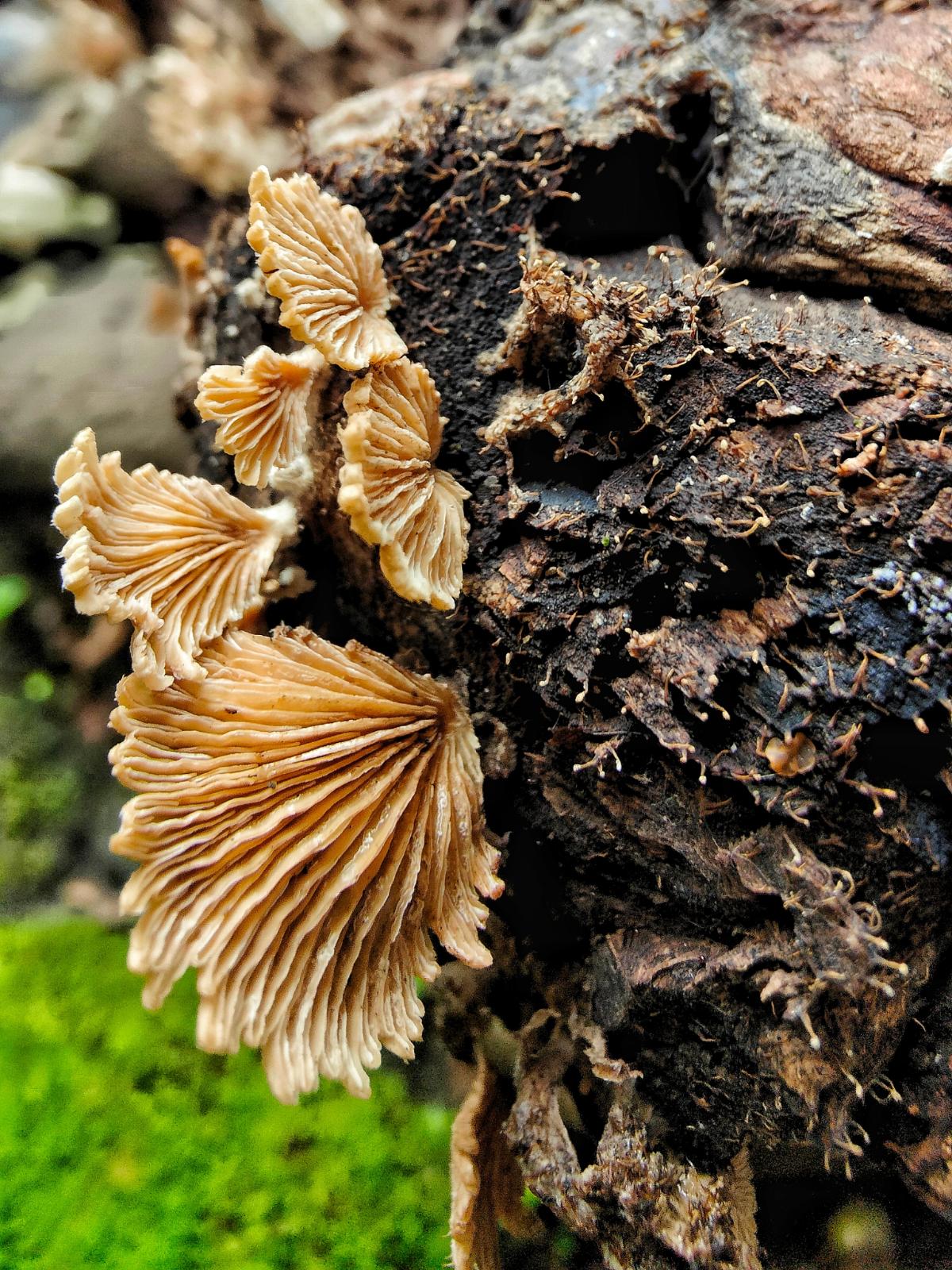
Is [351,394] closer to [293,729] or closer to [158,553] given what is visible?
[158,553]

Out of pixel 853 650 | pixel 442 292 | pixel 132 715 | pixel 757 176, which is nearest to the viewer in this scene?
pixel 853 650

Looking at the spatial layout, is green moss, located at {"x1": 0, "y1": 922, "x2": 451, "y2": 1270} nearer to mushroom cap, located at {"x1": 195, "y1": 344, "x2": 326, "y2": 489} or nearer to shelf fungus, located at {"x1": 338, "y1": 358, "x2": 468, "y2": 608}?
shelf fungus, located at {"x1": 338, "y1": 358, "x2": 468, "y2": 608}

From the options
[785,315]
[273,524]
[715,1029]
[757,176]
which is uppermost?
[757,176]

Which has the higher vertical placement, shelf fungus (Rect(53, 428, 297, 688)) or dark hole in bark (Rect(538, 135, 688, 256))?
dark hole in bark (Rect(538, 135, 688, 256))

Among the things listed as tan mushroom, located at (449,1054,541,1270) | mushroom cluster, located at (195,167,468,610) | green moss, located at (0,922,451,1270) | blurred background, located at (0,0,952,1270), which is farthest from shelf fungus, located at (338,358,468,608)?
green moss, located at (0,922,451,1270)

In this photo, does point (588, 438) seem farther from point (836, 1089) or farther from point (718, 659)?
point (836, 1089)

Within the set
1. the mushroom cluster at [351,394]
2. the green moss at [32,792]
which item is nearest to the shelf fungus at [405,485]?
the mushroom cluster at [351,394]

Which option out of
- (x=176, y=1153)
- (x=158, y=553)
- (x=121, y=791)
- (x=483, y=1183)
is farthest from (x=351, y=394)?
(x=176, y=1153)

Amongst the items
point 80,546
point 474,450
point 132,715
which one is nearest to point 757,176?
point 474,450
